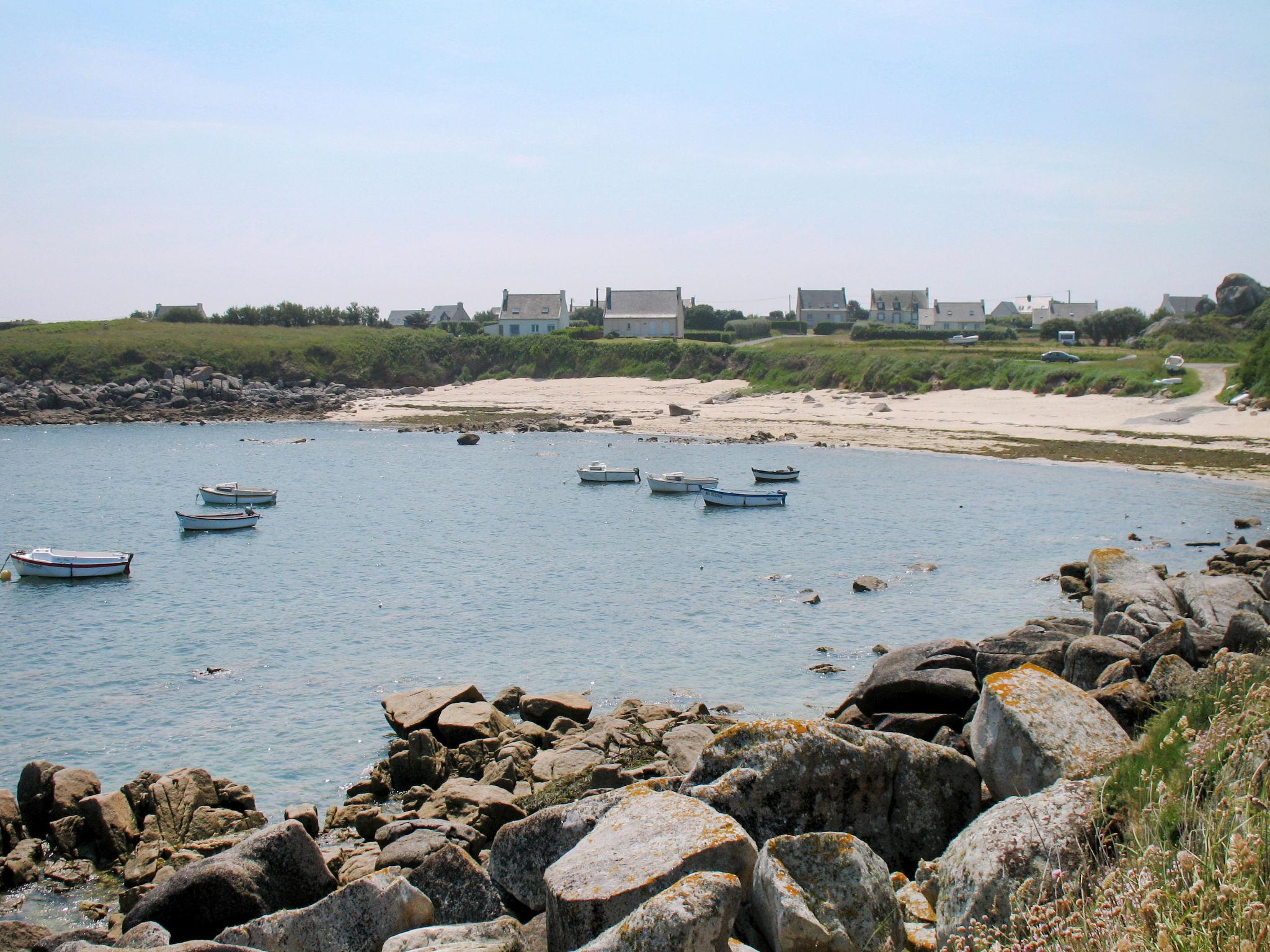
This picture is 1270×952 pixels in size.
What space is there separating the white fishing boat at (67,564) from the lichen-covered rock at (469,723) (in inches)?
859

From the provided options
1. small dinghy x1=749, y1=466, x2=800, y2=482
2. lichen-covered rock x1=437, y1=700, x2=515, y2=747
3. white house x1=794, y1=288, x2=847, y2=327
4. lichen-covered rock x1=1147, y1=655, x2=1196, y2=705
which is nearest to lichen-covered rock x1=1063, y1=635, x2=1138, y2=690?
lichen-covered rock x1=1147, y1=655, x2=1196, y2=705

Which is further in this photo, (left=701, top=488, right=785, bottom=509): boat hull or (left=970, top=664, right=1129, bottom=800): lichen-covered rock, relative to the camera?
(left=701, top=488, right=785, bottom=509): boat hull

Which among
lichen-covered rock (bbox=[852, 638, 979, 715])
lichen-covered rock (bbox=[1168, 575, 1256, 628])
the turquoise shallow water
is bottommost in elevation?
the turquoise shallow water

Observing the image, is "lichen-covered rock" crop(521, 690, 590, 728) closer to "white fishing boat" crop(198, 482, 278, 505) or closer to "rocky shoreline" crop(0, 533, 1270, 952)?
"rocky shoreline" crop(0, 533, 1270, 952)

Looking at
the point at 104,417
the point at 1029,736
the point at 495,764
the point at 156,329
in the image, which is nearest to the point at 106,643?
the point at 495,764

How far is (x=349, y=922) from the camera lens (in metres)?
9.36

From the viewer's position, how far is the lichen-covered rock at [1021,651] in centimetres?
1600

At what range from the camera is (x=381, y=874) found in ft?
33.2

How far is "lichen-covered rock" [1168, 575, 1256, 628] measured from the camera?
19.6 m

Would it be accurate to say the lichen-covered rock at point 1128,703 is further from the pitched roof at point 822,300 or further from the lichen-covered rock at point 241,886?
the pitched roof at point 822,300

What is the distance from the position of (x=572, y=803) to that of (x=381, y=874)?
1.99 metres

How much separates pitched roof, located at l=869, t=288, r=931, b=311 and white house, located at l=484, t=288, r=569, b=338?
49.3 metres

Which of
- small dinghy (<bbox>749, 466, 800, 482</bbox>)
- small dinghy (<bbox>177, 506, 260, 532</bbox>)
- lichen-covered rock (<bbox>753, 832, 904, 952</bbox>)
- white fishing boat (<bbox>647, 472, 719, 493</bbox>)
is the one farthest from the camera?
small dinghy (<bbox>749, 466, 800, 482</bbox>)

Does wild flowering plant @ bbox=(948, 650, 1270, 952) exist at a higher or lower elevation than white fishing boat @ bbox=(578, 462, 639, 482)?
higher
